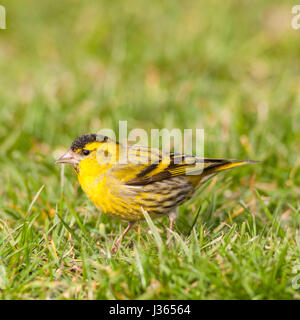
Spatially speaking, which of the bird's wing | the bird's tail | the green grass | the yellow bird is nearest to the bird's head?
the yellow bird

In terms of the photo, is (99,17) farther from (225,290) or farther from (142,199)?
(225,290)

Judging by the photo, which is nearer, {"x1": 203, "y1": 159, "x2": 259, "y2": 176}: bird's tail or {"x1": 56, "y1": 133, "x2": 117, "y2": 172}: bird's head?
{"x1": 56, "y1": 133, "x2": 117, "y2": 172}: bird's head

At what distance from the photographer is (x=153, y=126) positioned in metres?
5.96

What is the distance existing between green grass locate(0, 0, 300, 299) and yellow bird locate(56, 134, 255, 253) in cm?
21

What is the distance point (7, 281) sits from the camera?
10.1 feet

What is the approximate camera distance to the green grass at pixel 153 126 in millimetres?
3031

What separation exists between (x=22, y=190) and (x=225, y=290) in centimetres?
247

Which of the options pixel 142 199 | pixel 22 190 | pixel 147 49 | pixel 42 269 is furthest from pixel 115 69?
pixel 42 269

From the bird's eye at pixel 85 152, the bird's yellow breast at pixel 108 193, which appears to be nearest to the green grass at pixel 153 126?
the bird's yellow breast at pixel 108 193

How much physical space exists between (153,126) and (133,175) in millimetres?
2110

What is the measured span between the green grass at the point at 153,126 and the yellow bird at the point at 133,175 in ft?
0.68

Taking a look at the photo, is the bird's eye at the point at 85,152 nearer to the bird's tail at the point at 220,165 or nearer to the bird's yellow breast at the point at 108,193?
the bird's yellow breast at the point at 108,193

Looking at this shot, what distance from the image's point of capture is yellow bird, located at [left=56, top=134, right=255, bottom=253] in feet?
12.5

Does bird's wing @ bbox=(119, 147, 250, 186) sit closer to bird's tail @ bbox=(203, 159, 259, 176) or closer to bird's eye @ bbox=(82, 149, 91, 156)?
bird's tail @ bbox=(203, 159, 259, 176)
